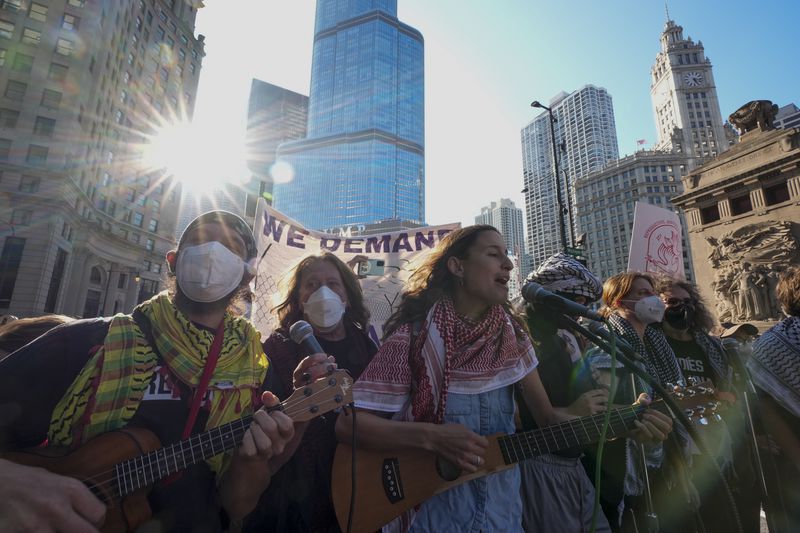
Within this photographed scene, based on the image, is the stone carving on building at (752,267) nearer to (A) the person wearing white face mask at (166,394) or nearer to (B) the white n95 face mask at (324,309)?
(B) the white n95 face mask at (324,309)

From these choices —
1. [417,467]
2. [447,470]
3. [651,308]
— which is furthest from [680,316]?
[417,467]

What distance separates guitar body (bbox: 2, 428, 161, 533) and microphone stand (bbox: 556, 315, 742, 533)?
85.6 inches

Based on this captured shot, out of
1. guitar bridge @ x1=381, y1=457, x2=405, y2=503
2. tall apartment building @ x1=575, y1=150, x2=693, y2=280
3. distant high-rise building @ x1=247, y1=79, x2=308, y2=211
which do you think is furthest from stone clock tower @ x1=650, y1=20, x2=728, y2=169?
distant high-rise building @ x1=247, y1=79, x2=308, y2=211

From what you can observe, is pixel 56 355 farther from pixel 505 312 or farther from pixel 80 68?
pixel 80 68

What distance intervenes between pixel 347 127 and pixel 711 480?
136675 mm

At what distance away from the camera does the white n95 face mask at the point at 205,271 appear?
83.0 inches

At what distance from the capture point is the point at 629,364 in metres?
1.85

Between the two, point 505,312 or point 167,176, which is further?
point 167,176

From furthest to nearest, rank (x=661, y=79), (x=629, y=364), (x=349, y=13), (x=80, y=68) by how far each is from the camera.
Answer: (x=349, y=13) → (x=661, y=79) → (x=80, y=68) → (x=629, y=364)

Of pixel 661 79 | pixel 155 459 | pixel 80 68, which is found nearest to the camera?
pixel 155 459

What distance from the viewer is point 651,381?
177 centimetres

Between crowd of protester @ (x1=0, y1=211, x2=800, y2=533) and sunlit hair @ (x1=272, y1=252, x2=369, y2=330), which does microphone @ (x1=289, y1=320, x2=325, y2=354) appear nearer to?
crowd of protester @ (x1=0, y1=211, x2=800, y2=533)

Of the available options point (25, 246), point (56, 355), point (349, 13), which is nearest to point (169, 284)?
point (56, 355)

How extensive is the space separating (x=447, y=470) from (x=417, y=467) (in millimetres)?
160
